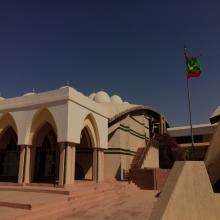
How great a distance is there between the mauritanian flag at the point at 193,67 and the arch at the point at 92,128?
341 inches

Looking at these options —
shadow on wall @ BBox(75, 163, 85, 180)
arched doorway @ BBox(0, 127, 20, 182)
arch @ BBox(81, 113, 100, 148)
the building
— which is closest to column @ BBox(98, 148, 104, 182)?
arch @ BBox(81, 113, 100, 148)

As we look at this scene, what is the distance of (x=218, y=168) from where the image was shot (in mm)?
7543

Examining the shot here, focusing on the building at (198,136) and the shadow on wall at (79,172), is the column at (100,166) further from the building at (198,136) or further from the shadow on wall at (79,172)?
the building at (198,136)

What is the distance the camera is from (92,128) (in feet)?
62.4

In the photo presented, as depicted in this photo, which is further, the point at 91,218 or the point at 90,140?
the point at 90,140

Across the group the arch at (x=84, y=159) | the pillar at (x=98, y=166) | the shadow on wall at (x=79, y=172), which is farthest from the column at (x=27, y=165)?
the shadow on wall at (x=79, y=172)

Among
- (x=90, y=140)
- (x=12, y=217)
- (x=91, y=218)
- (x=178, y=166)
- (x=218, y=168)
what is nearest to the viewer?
(x=178, y=166)

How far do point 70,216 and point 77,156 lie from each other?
1189 cm

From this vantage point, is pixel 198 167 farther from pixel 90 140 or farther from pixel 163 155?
pixel 163 155

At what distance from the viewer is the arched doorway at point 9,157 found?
19.7 meters

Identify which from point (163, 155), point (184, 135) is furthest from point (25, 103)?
point (184, 135)

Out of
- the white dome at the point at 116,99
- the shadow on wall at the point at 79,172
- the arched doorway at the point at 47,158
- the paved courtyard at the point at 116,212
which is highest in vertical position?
the white dome at the point at 116,99

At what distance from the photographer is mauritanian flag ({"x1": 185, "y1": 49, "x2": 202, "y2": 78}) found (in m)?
19.2

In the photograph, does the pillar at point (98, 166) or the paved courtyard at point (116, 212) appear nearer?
the paved courtyard at point (116, 212)
